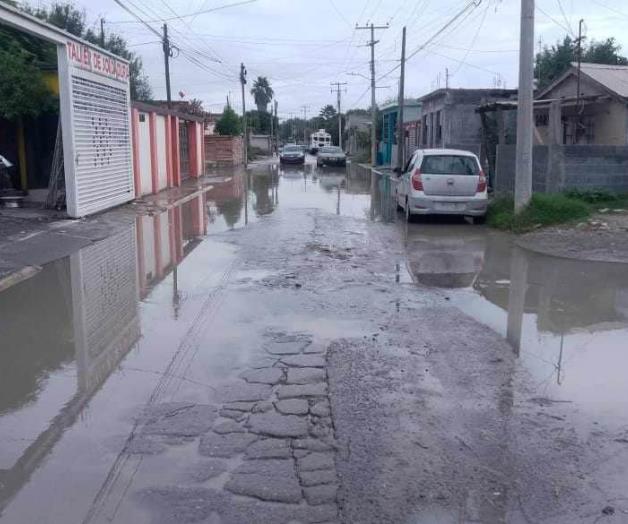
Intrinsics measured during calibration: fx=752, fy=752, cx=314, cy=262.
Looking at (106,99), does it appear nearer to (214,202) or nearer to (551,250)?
(214,202)

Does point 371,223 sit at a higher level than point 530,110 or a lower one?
lower

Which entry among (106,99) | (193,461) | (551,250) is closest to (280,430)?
(193,461)

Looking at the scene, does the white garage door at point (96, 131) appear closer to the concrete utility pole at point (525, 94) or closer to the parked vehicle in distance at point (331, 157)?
the concrete utility pole at point (525, 94)

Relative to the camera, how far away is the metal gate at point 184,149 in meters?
35.1

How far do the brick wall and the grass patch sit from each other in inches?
1555

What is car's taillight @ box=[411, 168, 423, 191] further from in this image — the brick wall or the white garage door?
the brick wall

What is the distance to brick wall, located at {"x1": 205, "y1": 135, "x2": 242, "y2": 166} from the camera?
53.9 meters

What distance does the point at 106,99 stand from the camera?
19859 mm

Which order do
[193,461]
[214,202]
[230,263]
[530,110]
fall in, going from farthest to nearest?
[214,202] → [530,110] → [230,263] → [193,461]

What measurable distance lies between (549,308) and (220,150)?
4713cm

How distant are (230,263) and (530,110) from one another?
740 cm

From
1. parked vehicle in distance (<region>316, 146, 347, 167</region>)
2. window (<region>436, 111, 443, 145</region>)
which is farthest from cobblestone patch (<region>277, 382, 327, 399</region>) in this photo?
parked vehicle in distance (<region>316, 146, 347, 167</region>)

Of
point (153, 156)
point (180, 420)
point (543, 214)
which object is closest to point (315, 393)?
point (180, 420)

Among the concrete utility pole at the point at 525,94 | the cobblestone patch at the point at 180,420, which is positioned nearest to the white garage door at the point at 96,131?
the concrete utility pole at the point at 525,94
